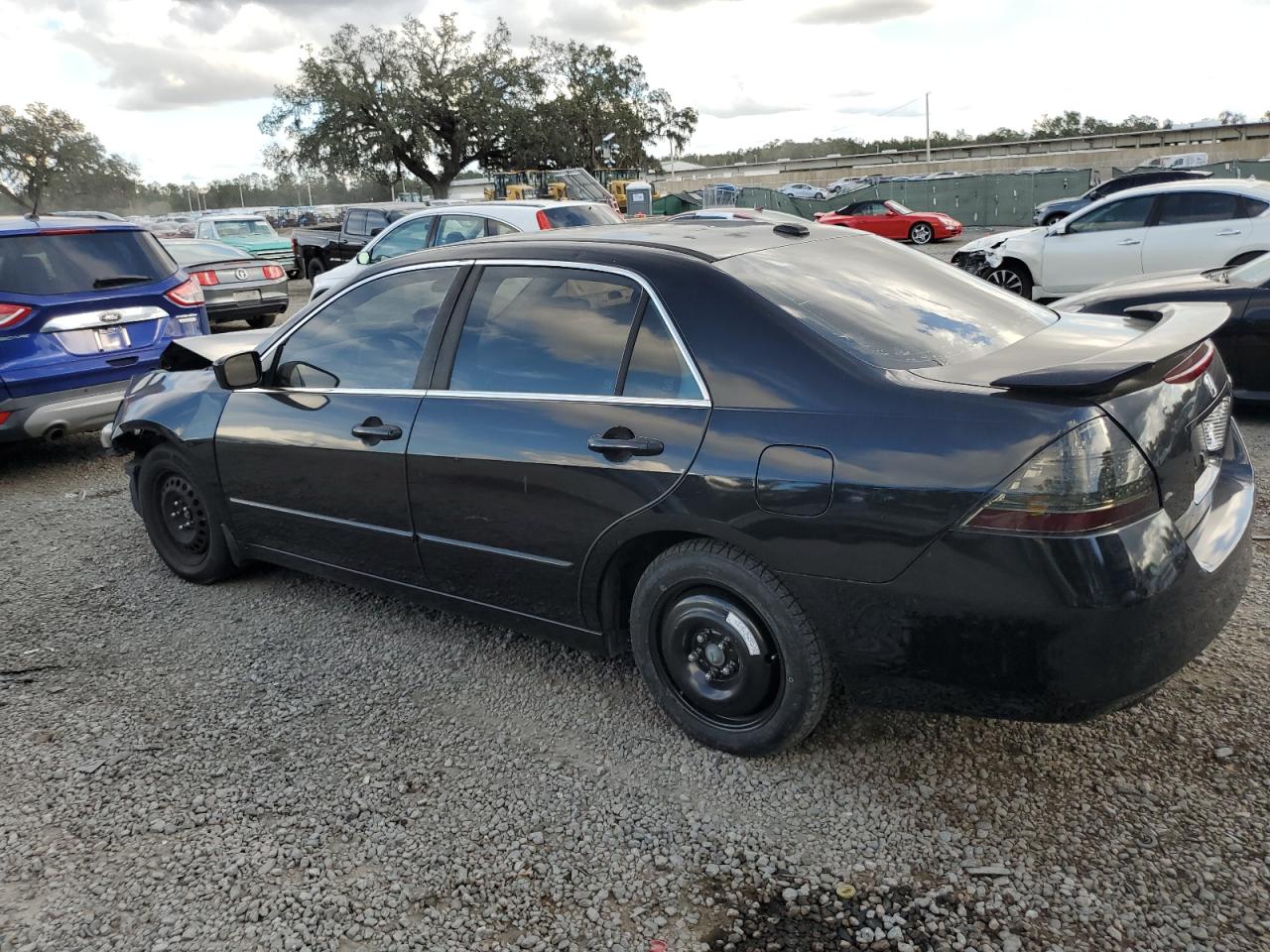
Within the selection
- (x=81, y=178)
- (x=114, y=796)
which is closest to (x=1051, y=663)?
(x=114, y=796)

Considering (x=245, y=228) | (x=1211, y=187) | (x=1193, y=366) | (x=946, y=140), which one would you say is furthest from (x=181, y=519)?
(x=946, y=140)

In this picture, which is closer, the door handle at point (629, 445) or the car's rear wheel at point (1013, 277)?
the door handle at point (629, 445)

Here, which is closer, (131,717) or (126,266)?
(131,717)

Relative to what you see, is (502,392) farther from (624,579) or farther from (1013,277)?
(1013,277)

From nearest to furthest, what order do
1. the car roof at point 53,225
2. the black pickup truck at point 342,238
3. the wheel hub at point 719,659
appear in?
the wheel hub at point 719,659 < the car roof at point 53,225 < the black pickup truck at point 342,238

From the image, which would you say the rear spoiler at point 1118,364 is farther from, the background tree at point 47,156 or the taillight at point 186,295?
the background tree at point 47,156

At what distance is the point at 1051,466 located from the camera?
7.62 ft

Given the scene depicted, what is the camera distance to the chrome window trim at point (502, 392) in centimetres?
292

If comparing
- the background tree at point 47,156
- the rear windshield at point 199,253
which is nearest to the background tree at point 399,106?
the background tree at point 47,156

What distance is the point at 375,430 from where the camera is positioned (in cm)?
364

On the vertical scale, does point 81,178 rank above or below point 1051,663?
above

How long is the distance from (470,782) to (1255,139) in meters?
60.5

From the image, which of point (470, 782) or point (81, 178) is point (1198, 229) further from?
point (81, 178)

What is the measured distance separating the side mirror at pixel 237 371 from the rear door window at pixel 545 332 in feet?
3.67
